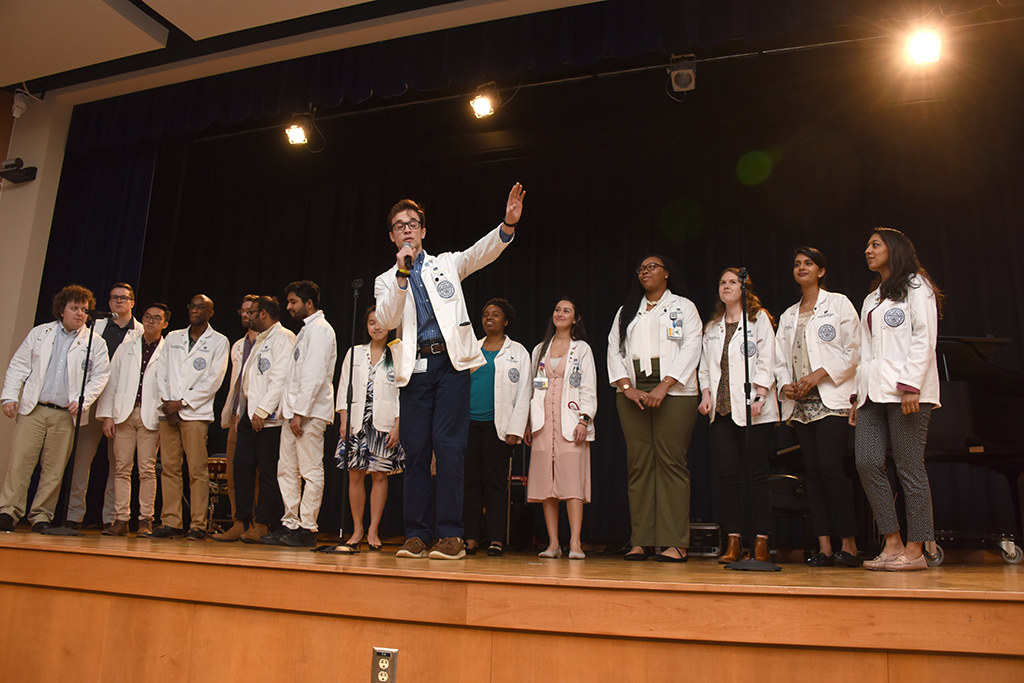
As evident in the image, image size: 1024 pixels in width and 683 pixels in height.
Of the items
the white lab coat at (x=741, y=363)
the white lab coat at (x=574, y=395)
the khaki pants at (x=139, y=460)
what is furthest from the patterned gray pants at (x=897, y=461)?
the khaki pants at (x=139, y=460)

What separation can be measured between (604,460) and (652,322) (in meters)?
2.84

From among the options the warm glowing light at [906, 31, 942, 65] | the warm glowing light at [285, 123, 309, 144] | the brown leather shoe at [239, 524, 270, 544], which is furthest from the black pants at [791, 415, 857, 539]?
the warm glowing light at [285, 123, 309, 144]

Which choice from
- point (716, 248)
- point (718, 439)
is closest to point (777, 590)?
point (718, 439)

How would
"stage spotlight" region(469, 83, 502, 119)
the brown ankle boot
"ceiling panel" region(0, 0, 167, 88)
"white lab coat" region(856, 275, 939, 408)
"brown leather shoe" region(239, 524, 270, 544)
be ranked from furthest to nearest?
"stage spotlight" region(469, 83, 502, 119) → "ceiling panel" region(0, 0, 167, 88) → "brown leather shoe" region(239, 524, 270, 544) → the brown ankle boot → "white lab coat" region(856, 275, 939, 408)

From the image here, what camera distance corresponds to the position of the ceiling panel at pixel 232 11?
5.28 metres

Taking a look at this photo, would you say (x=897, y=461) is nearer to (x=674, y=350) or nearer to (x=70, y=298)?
(x=674, y=350)

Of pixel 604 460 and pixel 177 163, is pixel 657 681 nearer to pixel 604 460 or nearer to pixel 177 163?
pixel 604 460

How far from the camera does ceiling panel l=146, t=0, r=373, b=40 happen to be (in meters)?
5.28

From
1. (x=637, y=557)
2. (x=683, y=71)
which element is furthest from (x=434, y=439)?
(x=683, y=71)

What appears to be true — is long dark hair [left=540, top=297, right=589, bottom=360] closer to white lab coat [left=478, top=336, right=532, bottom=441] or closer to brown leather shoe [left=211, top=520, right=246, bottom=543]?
white lab coat [left=478, top=336, right=532, bottom=441]

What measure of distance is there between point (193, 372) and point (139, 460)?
32.3 inches

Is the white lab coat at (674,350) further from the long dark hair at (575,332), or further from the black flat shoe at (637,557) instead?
the black flat shoe at (637,557)

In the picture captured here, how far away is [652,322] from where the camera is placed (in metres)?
4.08

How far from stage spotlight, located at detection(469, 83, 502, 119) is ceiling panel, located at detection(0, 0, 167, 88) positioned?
270cm
